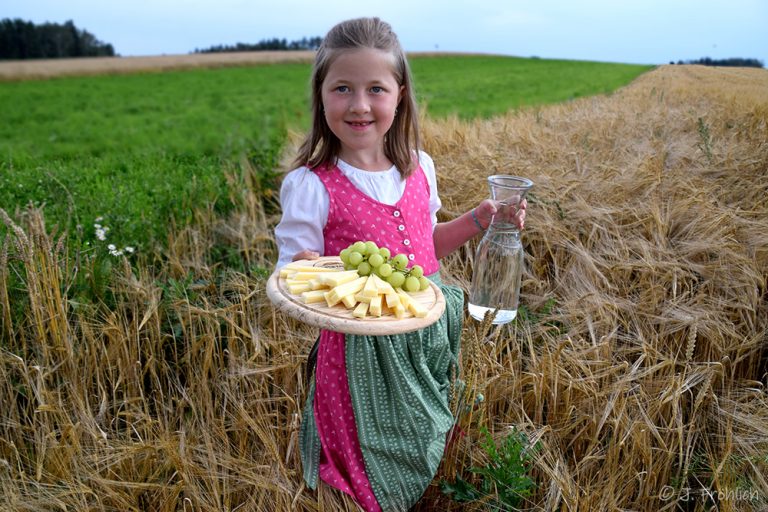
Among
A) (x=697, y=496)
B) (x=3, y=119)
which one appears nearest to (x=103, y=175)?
(x=3, y=119)

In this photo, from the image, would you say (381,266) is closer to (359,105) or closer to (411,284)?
(411,284)

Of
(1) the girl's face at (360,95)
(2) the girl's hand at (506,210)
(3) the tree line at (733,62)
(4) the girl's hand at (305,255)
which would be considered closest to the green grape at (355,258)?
(4) the girl's hand at (305,255)

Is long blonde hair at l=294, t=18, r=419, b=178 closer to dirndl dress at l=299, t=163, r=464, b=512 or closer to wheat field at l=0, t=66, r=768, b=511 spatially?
dirndl dress at l=299, t=163, r=464, b=512

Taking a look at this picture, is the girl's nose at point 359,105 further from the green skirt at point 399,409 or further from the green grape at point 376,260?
the green skirt at point 399,409

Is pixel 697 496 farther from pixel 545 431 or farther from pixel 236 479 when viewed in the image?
pixel 236 479

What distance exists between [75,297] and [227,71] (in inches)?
778

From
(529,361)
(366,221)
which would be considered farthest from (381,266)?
(529,361)

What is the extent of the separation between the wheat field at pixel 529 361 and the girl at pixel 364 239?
138mm

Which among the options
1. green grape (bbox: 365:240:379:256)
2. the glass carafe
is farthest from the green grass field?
the glass carafe

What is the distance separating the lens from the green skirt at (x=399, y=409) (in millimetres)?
1631

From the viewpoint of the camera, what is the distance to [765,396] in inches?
88.0

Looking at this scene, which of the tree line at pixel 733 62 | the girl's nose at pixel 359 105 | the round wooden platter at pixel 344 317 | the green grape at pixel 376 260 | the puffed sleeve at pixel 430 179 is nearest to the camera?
the round wooden platter at pixel 344 317

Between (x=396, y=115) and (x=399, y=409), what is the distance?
985 millimetres

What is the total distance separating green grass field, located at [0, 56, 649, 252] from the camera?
12.3ft
